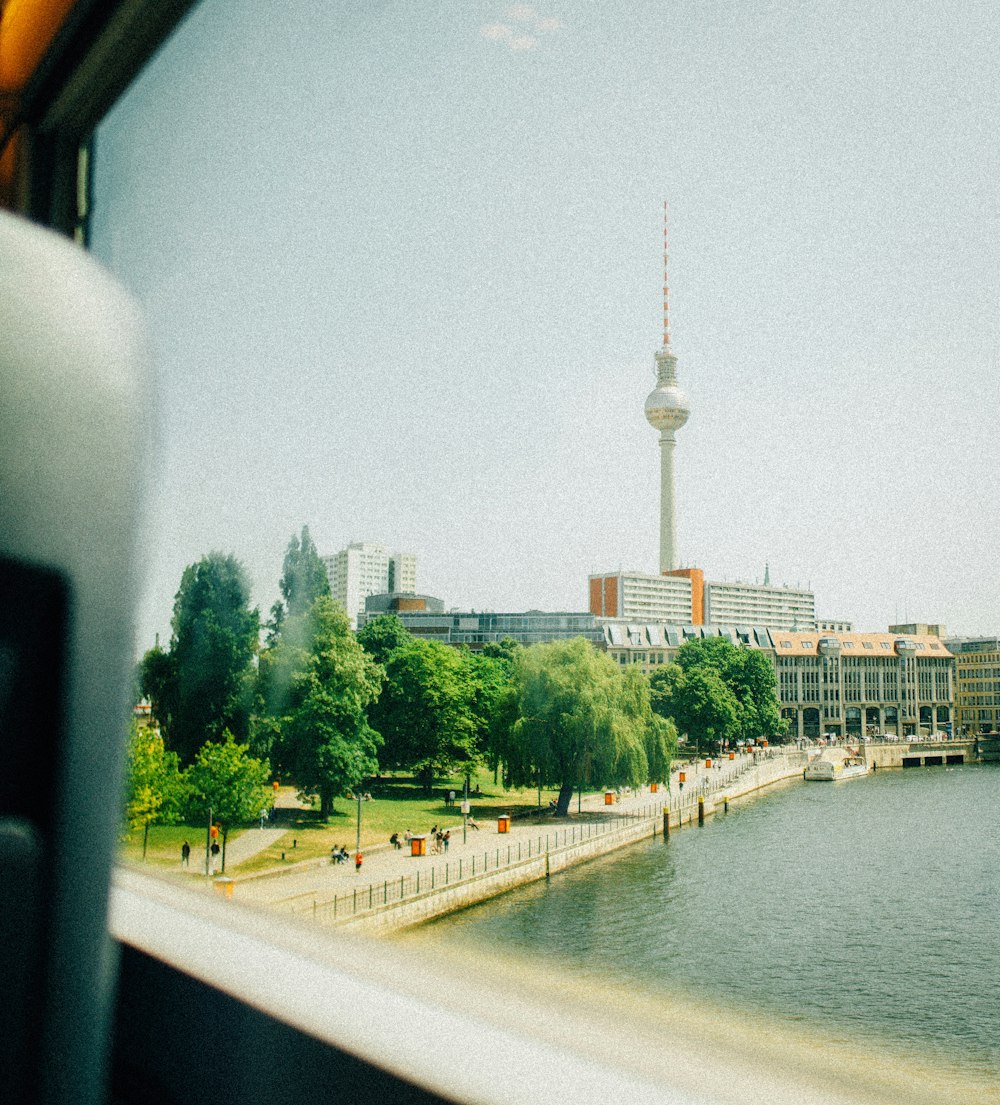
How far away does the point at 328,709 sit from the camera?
2.96 metres

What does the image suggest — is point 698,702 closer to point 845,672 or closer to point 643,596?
point 643,596

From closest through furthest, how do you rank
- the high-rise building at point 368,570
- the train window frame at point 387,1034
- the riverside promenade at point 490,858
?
the train window frame at point 387,1034, the riverside promenade at point 490,858, the high-rise building at point 368,570

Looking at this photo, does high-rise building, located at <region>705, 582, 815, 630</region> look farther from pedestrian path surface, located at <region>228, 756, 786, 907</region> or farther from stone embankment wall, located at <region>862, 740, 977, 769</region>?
pedestrian path surface, located at <region>228, 756, 786, 907</region>

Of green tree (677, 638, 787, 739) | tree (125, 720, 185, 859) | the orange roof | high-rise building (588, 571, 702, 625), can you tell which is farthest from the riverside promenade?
the orange roof

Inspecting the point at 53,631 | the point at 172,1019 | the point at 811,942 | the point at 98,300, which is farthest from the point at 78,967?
the point at 811,942

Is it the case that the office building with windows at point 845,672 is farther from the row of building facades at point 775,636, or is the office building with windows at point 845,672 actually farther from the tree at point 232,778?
the tree at point 232,778

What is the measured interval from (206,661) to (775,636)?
160 cm

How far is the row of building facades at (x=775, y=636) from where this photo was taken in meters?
1.80

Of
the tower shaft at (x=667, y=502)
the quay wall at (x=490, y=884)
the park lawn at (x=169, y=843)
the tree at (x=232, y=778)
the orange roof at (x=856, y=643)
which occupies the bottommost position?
the quay wall at (x=490, y=884)

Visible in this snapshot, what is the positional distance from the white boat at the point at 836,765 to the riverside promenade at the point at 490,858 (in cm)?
6

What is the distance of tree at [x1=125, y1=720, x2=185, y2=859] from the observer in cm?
202

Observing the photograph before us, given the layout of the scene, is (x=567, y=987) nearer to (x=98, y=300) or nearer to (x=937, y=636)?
(x=937, y=636)

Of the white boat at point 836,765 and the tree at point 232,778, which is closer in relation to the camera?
the tree at point 232,778

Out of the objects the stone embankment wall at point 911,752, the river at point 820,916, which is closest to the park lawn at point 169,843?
the river at point 820,916
